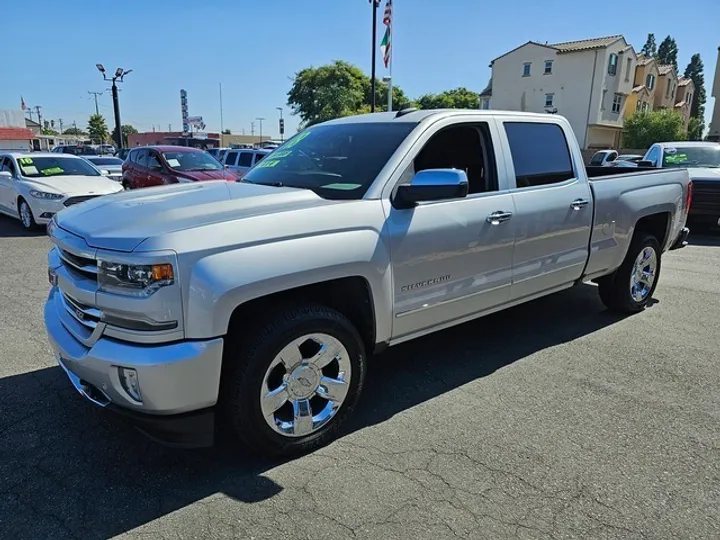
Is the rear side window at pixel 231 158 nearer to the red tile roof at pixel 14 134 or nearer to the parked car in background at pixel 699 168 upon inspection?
the parked car in background at pixel 699 168

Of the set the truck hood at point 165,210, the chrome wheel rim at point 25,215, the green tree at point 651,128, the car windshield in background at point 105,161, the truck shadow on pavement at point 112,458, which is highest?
the green tree at point 651,128

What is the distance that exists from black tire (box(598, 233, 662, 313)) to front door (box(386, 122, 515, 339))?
1.99m

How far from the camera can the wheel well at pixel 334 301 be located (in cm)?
278

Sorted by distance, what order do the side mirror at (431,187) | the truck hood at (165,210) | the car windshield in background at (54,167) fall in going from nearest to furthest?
the truck hood at (165,210) → the side mirror at (431,187) → the car windshield in background at (54,167)

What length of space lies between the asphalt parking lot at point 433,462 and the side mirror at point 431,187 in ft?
4.64

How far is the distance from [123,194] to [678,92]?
7317 centimetres

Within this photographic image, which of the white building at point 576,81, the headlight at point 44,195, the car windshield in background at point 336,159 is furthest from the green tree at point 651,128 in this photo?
the car windshield in background at point 336,159

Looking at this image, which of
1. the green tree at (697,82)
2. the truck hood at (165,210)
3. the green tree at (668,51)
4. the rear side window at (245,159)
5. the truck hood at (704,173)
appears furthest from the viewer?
the green tree at (668,51)

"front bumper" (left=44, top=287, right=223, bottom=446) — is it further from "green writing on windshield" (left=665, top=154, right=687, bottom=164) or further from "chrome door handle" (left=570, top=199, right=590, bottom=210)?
"green writing on windshield" (left=665, top=154, right=687, bottom=164)

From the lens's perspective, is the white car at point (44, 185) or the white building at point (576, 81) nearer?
the white car at point (44, 185)

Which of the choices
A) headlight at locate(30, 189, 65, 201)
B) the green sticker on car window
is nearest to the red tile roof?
headlight at locate(30, 189, 65, 201)

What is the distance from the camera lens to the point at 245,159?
57.0 feet

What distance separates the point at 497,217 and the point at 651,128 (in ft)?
142

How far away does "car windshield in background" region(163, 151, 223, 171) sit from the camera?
42.8ft
